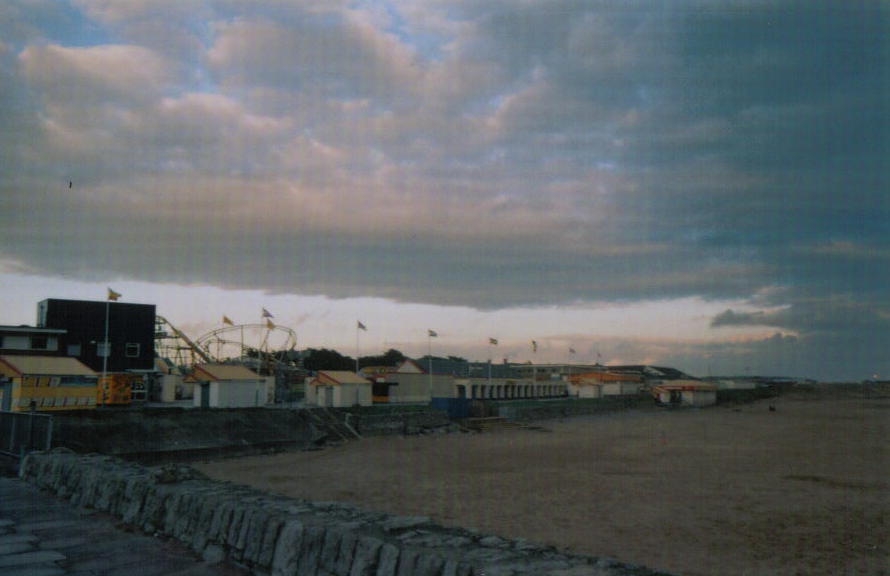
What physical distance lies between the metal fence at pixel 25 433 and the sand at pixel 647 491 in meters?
10.2

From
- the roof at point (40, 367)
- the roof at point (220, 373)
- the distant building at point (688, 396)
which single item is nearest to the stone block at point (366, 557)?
the roof at point (40, 367)

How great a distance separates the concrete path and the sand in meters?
11.1

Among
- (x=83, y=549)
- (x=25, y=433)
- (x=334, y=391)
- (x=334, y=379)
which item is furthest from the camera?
(x=334, y=391)

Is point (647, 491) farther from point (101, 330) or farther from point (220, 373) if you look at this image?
point (101, 330)

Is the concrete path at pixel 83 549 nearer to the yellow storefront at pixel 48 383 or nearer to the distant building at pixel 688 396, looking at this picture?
the yellow storefront at pixel 48 383

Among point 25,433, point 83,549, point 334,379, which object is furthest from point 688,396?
point 83,549

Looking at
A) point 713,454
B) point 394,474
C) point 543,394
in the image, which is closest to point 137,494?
point 394,474

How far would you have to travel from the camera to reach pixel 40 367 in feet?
127

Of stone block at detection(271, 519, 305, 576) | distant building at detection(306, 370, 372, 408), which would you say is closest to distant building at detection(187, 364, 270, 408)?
distant building at detection(306, 370, 372, 408)

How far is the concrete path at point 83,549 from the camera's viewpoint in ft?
24.2

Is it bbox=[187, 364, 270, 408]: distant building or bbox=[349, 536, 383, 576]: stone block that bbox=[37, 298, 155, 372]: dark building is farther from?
bbox=[349, 536, 383, 576]: stone block

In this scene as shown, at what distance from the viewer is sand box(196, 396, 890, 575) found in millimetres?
16953

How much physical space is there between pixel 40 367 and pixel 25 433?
23.3 metres

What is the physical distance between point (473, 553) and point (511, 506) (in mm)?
17715
